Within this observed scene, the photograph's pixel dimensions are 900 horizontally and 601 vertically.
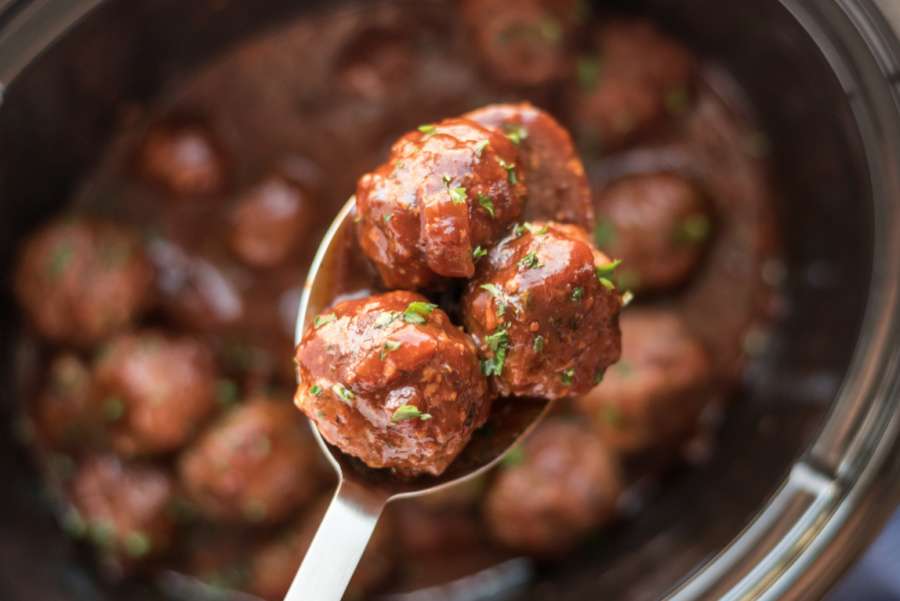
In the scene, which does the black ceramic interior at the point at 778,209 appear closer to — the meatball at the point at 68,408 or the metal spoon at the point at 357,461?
the meatball at the point at 68,408

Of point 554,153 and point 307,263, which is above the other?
point 554,153

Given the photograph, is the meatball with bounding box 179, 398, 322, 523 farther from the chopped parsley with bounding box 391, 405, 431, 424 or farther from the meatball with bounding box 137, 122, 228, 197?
the chopped parsley with bounding box 391, 405, 431, 424

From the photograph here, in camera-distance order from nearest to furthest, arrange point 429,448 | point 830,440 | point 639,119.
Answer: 1. point 429,448
2. point 830,440
3. point 639,119

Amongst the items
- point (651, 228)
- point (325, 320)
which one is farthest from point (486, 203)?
point (651, 228)

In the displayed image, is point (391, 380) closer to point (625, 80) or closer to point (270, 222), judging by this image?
point (270, 222)

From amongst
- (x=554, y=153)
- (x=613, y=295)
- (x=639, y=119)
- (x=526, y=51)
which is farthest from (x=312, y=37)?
(x=613, y=295)

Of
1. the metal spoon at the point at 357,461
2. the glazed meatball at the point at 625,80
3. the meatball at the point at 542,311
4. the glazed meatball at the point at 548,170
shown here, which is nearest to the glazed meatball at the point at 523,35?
the glazed meatball at the point at 625,80

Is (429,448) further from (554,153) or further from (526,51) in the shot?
(526,51)
